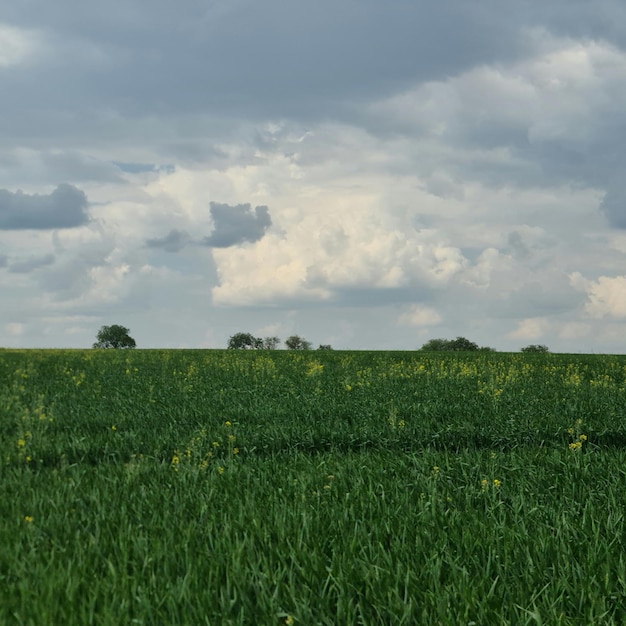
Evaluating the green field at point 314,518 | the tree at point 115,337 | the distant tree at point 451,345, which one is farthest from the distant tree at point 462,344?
the green field at point 314,518

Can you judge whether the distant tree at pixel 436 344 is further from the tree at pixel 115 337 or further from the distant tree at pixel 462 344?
the tree at pixel 115 337

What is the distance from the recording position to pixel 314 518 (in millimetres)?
4934

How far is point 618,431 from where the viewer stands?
9516 millimetres

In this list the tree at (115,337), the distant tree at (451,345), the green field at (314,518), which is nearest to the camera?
the green field at (314,518)

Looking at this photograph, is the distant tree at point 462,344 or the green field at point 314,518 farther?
the distant tree at point 462,344

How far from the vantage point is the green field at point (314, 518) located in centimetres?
362

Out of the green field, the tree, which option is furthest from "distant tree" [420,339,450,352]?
the green field

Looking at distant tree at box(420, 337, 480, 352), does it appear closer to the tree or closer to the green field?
the tree

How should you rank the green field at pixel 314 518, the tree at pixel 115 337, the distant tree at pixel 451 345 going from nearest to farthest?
the green field at pixel 314 518, the distant tree at pixel 451 345, the tree at pixel 115 337

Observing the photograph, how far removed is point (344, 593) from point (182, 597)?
0.93 metres

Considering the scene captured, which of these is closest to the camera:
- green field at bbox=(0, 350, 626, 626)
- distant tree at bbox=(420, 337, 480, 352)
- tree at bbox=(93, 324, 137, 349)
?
green field at bbox=(0, 350, 626, 626)

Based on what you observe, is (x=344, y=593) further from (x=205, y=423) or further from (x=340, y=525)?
(x=205, y=423)

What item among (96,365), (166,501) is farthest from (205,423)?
(96,365)

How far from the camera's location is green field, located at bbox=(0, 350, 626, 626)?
3619mm
